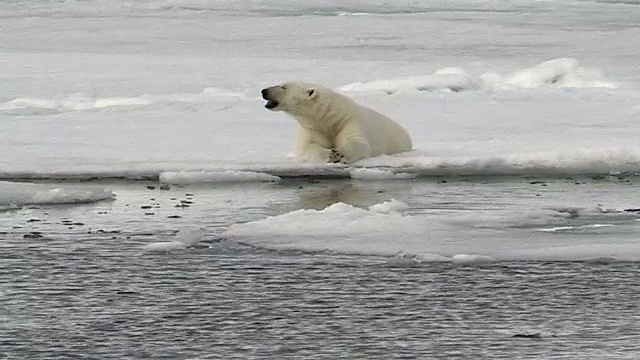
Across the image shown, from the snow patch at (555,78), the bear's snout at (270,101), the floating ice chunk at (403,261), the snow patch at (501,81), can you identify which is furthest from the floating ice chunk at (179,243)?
the snow patch at (555,78)

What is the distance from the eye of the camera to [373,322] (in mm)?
4828

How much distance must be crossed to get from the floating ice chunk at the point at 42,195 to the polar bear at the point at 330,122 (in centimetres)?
202

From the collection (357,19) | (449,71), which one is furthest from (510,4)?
(449,71)

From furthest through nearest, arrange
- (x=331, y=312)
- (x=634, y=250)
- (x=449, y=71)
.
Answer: (x=449, y=71) < (x=634, y=250) < (x=331, y=312)

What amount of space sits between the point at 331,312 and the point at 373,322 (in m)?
0.21

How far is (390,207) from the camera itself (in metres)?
7.14

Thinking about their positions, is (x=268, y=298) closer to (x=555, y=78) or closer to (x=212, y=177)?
(x=212, y=177)

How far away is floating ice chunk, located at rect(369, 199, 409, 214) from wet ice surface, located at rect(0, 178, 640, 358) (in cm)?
11

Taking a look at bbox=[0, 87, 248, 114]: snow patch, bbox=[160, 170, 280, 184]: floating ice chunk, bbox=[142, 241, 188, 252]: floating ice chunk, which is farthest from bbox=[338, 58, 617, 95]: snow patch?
bbox=[142, 241, 188, 252]: floating ice chunk

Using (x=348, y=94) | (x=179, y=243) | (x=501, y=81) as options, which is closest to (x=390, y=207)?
(x=179, y=243)

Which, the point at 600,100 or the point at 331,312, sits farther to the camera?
the point at 600,100

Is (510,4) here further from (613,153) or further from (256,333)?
(256,333)

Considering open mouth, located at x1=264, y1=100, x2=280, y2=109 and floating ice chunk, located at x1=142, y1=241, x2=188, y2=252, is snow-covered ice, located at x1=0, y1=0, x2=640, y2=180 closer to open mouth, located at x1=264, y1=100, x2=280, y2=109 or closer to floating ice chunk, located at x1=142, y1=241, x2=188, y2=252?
open mouth, located at x1=264, y1=100, x2=280, y2=109

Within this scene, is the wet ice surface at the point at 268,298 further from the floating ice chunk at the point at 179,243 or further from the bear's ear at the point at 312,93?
the bear's ear at the point at 312,93
